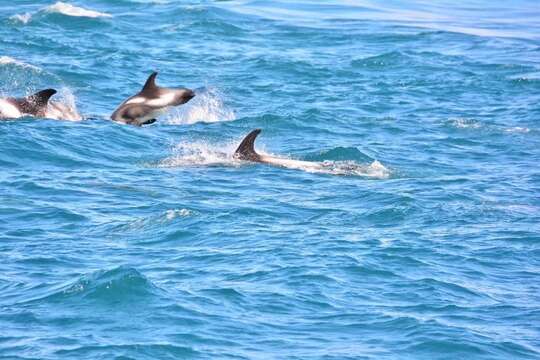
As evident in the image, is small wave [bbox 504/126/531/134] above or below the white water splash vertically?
below

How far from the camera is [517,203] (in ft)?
68.5

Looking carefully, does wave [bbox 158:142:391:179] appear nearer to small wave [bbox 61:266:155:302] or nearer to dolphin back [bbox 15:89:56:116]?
dolphin back [bbox 15:89:56:116]

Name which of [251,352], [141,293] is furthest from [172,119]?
[251,352]

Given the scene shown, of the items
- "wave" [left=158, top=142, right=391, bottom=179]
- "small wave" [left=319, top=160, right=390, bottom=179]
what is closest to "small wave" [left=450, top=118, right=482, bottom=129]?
"wave" [left=158, top=142, right=391, bottom=179]

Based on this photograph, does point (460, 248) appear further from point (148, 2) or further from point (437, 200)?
point (148, 2)

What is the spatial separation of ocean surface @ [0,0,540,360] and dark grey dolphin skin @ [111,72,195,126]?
64 centimetres

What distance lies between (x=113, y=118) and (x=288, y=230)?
28.5 feet

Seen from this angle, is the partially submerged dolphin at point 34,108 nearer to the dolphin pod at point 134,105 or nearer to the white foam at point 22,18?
the dolphin pod at point 134,105

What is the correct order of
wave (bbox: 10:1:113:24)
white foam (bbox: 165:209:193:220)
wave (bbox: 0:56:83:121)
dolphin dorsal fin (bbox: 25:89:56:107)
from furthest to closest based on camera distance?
wave (bbox: 10:1:113:24) → wave (bbox: 0:56:83:121) → dolphin dorsal fin (bbox: 25:89:56:107) → white foam (bbox: 165:209:193:220)

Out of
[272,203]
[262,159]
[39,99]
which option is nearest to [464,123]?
[262,159]

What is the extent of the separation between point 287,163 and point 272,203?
312 cm

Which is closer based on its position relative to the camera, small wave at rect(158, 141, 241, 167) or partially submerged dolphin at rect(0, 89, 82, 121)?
small wave at rect(158, 141, 241, 167)

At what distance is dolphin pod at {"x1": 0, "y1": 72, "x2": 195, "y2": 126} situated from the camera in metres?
25.0

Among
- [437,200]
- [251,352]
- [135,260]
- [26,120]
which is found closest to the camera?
[251,352]
